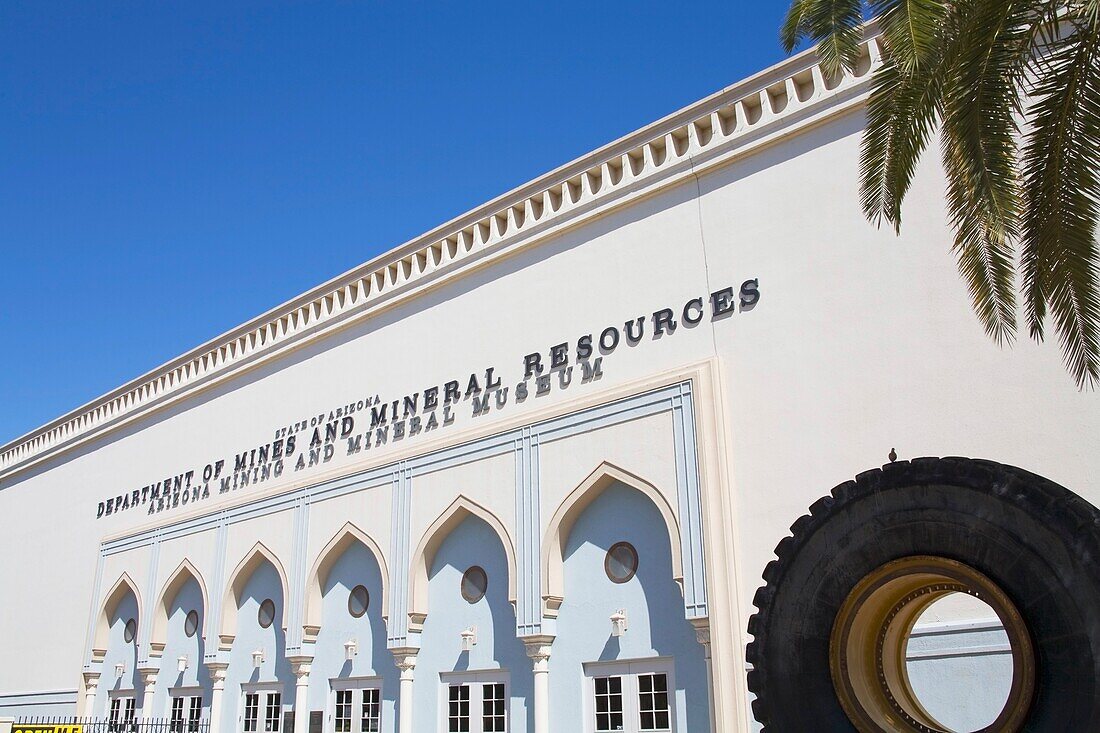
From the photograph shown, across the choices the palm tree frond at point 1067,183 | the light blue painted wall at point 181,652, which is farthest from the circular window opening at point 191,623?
the palm tree frond at point 1067,183

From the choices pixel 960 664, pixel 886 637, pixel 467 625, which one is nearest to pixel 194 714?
pixel 467 625

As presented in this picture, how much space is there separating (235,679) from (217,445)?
174 inches

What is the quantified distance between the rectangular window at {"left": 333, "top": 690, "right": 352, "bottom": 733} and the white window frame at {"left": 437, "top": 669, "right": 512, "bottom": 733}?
2017mm

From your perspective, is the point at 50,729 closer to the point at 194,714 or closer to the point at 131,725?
the point at 194,714

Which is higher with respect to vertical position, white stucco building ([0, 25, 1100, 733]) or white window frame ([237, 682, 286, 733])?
white stucco building ([0, 25, 1100, 733])

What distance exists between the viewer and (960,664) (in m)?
9.13

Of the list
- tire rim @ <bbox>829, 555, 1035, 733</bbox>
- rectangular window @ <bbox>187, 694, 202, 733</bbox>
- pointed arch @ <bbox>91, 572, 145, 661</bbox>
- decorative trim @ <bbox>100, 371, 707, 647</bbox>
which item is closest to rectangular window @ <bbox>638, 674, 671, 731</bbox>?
decorative trim @ <bbox>100, 371, 707, 647</bbox>

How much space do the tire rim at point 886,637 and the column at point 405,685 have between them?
9531 mm

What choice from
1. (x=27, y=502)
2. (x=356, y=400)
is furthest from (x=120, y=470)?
(x=356, y=400)

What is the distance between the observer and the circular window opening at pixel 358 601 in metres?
15.4

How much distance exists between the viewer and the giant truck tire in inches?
190

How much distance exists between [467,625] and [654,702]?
10.6ft

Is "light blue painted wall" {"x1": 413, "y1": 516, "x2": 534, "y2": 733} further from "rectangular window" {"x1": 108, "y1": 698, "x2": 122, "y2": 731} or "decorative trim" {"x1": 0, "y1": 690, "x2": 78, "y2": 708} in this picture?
"decorative trim" {"x1": 0, "y1": 690, "x2": 78, "y2": 708}

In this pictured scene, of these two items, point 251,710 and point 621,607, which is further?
point 251,710
